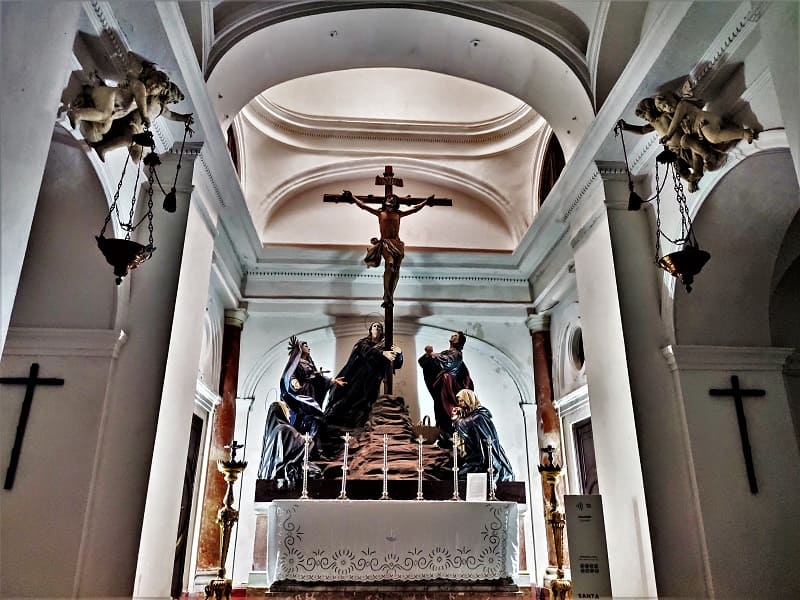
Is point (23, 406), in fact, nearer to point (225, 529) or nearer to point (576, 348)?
point (225, 529)

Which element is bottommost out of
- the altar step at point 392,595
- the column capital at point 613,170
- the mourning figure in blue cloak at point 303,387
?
the altar step at point 392,595

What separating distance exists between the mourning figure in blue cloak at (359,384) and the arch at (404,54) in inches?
133

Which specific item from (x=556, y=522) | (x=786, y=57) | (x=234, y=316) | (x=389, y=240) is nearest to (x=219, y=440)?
(x=234, y=316)

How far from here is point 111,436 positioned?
4262mm

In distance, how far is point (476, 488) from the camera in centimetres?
577

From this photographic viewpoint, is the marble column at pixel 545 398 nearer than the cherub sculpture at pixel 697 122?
No

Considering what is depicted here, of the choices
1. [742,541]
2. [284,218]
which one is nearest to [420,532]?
[742,541]

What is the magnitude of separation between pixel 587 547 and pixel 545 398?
12.0 ft

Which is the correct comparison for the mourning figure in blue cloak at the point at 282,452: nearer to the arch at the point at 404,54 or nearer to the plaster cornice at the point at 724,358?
→ the arch at the point at 404,54

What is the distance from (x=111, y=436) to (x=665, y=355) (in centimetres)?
407

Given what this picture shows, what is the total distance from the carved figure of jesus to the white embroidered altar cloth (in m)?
3.35

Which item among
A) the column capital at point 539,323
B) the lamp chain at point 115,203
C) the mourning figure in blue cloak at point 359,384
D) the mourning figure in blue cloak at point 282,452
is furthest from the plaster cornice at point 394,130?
the lamp chain at point 115,203

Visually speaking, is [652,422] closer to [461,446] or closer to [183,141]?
[461,446]

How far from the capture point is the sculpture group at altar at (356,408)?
723cm
